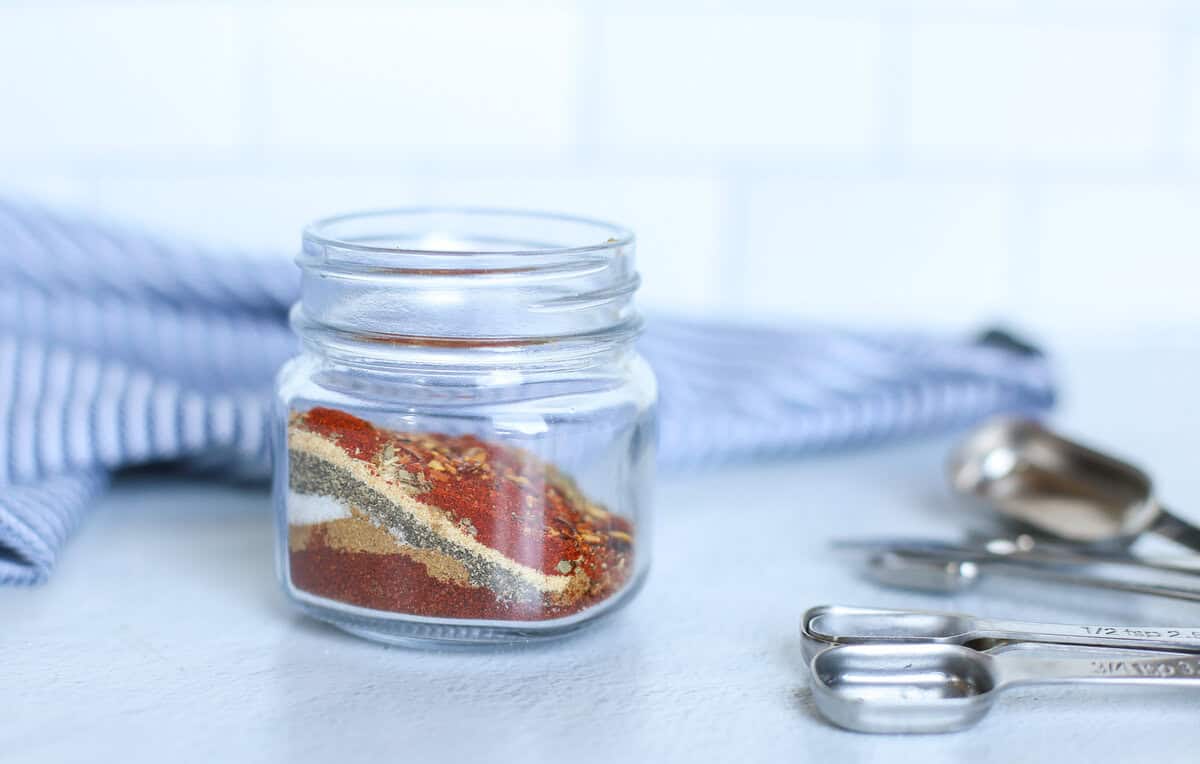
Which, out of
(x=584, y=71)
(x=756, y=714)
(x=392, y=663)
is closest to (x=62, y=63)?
(x=584, y=71)

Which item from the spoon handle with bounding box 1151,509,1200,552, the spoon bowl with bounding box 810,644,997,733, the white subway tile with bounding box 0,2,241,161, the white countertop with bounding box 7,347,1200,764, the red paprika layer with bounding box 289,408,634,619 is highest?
→ the white subway tile with bounding box 0,2,241,161

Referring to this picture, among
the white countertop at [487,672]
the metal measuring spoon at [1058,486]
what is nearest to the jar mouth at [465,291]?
the white countertop at [487,672]

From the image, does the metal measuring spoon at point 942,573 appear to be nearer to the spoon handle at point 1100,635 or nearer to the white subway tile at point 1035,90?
the spoon handle at point 1100,635

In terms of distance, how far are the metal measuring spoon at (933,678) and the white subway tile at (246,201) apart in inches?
26.4

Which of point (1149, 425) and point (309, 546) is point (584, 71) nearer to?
point (1149, 425)

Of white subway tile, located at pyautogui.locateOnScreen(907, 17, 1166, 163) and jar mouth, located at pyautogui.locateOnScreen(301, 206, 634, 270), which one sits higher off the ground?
white subway tile, located at pyautogui.locateOnScreen(907, 17, 1166, 163)

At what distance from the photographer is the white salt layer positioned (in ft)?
1.67

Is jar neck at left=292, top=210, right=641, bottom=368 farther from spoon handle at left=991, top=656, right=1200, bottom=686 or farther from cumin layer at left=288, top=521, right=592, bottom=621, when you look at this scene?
spoon handle at left=991, top=656, right=1200, bottom=686

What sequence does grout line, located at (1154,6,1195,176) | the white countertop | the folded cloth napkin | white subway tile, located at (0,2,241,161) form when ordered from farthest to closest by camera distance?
grout line, located at (1154,6,1195,176)
white subway tile, located at (0,2,241,161)
the folded cloth napkin
the white countertop

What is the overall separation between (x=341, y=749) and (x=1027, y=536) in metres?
0.40

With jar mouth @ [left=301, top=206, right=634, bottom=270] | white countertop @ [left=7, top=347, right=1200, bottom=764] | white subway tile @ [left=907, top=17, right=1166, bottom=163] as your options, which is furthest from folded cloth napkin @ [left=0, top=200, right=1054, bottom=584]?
white subway tile @ [left=907, top=17, right=1166, bottom=163]

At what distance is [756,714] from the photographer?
0.47 meters

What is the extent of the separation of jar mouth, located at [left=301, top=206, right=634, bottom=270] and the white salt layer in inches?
3.5

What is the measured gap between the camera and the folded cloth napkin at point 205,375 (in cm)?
66
